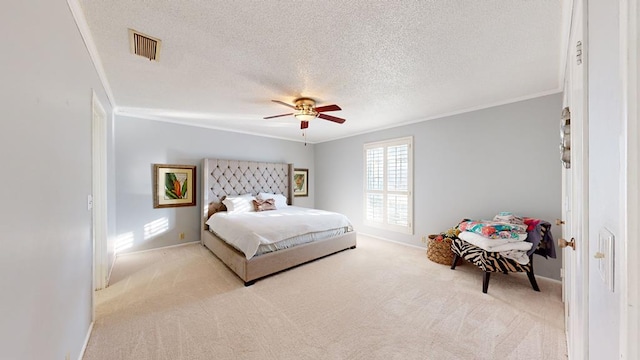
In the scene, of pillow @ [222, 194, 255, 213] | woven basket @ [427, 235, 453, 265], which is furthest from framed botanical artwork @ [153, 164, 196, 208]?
woven basket @ [427, 235, 453, 265]

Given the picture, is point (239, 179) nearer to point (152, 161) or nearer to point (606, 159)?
point (152, 161)

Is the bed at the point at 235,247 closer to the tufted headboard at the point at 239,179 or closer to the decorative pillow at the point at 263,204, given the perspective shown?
the tufted headboard at the point at 239,179

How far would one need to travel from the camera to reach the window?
4.49m

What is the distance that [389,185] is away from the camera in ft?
15.8

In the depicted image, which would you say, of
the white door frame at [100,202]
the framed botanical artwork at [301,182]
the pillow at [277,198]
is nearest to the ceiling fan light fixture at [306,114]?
the white door frame at [100,202]

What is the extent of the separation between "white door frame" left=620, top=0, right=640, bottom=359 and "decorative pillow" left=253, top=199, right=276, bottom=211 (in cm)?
453

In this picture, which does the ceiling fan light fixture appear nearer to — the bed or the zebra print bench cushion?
the bed

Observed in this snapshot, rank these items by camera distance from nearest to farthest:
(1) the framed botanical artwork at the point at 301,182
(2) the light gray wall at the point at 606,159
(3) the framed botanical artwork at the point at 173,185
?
(2) the light gray wall at the point at 606,159 → (3) the framed botanical artwork at the point at 173,185 → (1) the framed botanical artwork at the point at 301,182

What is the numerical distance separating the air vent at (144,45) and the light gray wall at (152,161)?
96.7 inches

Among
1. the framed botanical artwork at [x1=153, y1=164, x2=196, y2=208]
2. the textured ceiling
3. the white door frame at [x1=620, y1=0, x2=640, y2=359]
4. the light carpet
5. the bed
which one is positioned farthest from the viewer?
the framed botanical artwork at [x1=153, y1=164, x2=196, y2=208]

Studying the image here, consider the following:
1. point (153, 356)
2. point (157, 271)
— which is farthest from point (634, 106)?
point (157, 271)

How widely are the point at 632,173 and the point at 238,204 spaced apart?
4607 mm

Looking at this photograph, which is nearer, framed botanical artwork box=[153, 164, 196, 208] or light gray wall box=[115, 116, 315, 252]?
light gray wall box=[115, 116, 315, 252]

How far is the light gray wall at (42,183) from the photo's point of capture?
0.87 meters
